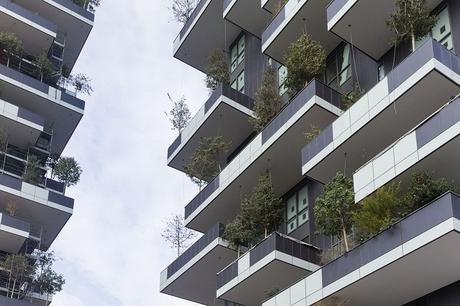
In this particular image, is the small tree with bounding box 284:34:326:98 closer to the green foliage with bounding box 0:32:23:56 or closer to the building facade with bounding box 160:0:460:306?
the building facade with bounding box 160:0:460:306

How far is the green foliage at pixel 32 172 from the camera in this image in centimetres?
4522

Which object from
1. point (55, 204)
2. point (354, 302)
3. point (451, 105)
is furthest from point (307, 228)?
point (55, 204)

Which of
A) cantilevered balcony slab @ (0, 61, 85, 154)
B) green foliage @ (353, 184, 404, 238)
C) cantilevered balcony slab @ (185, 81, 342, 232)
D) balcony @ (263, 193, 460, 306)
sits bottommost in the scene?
balcony @ (263, 193, 460, 306)

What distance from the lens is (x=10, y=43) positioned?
1852 inches

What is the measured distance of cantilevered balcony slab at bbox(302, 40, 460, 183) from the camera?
2175cm

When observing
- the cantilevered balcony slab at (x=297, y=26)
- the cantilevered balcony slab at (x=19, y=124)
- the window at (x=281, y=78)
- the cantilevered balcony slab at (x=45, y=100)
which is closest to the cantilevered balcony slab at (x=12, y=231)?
the cantilevered balcony slab at (x=19, y=124)

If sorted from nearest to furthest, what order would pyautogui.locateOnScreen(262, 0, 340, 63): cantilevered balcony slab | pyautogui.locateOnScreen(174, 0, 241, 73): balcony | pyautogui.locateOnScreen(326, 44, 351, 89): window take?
pyautogui.locateOnScreen(326, 44, 351, 89): window < pyautogui.locateOnScreen(262, 0, 340, 63): cantilevered balcony slab < pyautogui.locateOnScreen(174, 0, 241, 73): balcony

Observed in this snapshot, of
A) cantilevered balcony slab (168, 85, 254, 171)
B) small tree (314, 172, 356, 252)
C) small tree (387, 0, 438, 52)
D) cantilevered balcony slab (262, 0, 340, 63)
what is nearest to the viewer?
small tree (314, 172, 356, 252)

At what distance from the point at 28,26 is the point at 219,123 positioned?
63.9 ft

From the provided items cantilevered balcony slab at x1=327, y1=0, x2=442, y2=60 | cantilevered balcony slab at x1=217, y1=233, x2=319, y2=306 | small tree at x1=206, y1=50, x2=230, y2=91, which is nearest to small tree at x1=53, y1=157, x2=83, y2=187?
small tree at x1=206, y1=50, x2=230, y2=91

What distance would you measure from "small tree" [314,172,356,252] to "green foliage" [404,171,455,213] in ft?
8.41

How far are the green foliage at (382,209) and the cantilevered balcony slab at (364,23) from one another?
23.4 ft

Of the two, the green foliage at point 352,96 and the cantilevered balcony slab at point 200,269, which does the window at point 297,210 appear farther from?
the green foliage at point 352,96

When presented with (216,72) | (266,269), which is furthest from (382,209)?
(216,72)
